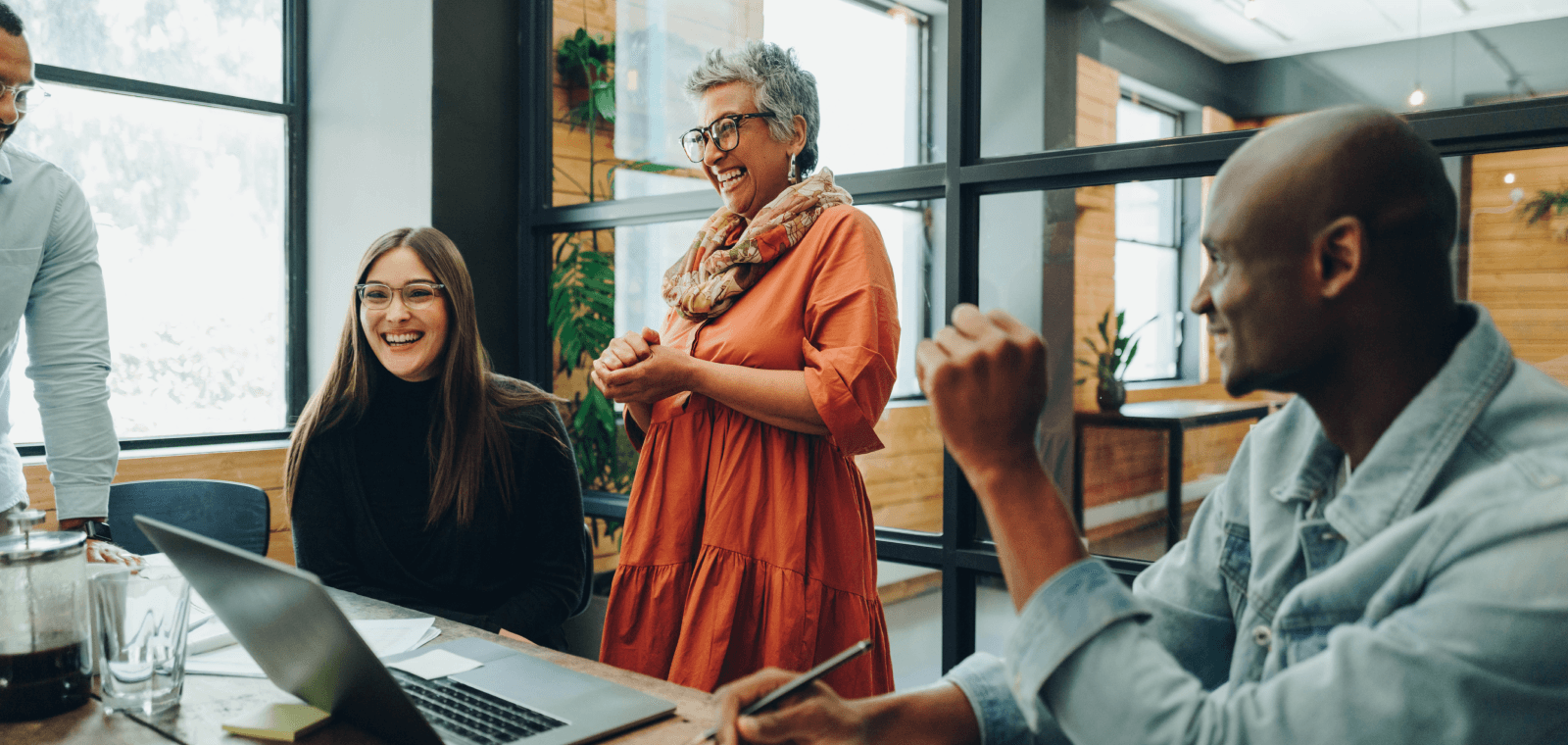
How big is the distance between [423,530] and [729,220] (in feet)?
2.62

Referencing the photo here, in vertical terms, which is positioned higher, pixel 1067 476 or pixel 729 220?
pixel 729 220

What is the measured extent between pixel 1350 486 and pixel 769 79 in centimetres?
126

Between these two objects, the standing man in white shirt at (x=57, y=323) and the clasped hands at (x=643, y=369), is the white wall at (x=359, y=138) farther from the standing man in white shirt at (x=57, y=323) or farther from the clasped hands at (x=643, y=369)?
the clasped hands at (x=643, y=369)

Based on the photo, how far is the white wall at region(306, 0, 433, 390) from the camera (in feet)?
10.5

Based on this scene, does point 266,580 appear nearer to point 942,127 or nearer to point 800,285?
point 800,285

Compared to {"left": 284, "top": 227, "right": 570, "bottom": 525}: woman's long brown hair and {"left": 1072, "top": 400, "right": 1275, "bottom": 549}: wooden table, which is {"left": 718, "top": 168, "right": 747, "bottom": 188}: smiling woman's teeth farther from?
{"left": 1072, "top": 400, "right": 1275, "bottom": 549}: wooden table

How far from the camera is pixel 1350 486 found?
73 cm

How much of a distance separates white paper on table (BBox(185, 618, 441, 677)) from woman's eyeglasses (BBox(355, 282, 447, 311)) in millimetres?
733

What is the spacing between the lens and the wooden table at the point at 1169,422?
2113 millimetres

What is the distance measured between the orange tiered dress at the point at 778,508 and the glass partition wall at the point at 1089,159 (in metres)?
0.76

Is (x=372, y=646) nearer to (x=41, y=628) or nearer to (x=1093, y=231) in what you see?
(x=41, y=628)

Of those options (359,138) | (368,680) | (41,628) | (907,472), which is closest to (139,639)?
(41,628)

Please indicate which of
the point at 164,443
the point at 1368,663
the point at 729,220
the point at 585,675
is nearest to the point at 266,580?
the point at 585,675

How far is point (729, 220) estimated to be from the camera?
1.84 meters
